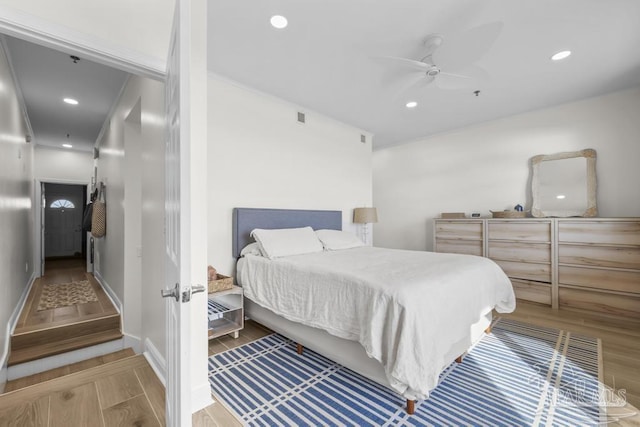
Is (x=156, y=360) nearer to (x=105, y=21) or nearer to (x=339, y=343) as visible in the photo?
(x=339, y=343)

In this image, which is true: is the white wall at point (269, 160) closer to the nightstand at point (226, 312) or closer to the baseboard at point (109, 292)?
the nightstand at point (226, 312)

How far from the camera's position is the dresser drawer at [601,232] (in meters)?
3.03

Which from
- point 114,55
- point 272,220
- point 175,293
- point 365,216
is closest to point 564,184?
point 365,216

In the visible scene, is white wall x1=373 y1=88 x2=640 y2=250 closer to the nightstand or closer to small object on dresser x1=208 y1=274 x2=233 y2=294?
the nightstand

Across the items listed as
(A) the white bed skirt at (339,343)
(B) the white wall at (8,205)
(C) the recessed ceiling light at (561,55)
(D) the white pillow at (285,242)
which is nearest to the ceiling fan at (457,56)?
(C) the recessed ceiling light at (561,55)

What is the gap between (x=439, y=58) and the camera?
92.8 inches

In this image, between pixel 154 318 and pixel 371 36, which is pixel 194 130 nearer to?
pixel 154 318

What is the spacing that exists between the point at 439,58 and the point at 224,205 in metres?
2.61

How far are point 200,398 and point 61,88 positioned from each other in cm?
396

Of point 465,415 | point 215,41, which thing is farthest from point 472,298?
point 215,41

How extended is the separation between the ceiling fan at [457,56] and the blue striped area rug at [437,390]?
2.53 metres

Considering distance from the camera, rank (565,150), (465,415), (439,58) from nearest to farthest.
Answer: (465,415) → (439,58) → (565,150)

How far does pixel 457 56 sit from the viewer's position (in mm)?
2297

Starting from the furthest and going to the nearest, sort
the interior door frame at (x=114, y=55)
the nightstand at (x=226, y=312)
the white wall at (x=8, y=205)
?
the nightstand at (x=226, y=312)
the white wall at (x=8, y=205)
the interior door frame at (x=114, y=55)
